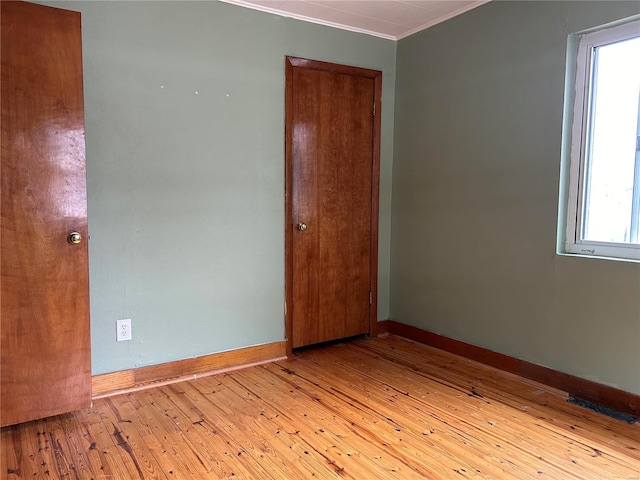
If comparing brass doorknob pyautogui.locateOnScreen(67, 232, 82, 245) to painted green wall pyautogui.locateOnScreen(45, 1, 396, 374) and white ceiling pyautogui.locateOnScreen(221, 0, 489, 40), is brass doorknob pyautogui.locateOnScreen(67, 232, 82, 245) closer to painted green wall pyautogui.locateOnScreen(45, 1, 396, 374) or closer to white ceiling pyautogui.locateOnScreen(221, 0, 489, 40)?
painted green wall pyautogui.locateOnScreen(45, 1, 396, 374)

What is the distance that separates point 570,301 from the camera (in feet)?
8.46

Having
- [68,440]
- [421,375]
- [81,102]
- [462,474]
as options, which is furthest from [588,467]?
[81,102]

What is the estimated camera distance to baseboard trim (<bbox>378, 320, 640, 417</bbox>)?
2.37m

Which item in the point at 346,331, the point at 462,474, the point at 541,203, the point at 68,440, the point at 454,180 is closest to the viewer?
the point at 462,474

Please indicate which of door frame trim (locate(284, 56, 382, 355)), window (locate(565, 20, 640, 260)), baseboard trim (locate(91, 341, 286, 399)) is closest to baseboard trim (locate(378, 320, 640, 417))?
door frame trim (locate(284, 56, 382, 355))

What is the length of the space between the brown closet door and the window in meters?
1.45

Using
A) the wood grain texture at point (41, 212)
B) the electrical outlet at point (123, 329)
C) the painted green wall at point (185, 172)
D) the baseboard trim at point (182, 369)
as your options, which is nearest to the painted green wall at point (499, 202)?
the painted green wall at point (185, 172)

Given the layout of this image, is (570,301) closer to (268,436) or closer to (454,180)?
(454,180)

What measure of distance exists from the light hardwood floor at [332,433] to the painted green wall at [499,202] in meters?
0.36

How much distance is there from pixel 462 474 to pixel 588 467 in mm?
541

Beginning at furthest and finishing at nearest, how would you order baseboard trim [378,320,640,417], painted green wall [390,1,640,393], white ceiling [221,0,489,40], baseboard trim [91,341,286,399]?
white ceiling [221,0,489,40]
baseboard trim [91,341,286,399]
painted green wall [390,1,640,393]
baseboard trim [378,320,640,417]

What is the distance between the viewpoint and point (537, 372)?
108 inches

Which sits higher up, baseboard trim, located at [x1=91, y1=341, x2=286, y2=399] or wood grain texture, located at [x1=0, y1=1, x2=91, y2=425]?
wood grain texture, located at [x1=0, y1=1, x2=91, y2=425]

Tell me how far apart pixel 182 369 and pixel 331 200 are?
1.54 m
